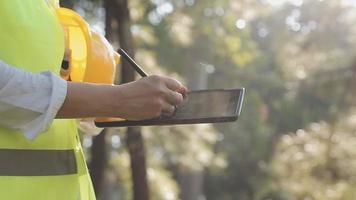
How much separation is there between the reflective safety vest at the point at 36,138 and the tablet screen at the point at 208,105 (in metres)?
0.24

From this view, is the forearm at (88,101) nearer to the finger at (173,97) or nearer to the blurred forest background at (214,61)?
the finger at (173,97)

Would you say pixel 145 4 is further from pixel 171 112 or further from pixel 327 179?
pixel 171 112

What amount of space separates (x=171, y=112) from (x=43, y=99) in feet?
0.72

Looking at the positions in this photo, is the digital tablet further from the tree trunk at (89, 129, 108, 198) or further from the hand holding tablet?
the tree trunk at (89, 129, 108, 198)

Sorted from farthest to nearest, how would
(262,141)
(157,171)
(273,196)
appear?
(262,141) → (273,196) → (157,171)

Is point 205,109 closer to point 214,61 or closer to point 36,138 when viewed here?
point 36,138

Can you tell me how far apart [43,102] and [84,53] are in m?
0.26

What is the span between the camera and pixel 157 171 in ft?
20.9

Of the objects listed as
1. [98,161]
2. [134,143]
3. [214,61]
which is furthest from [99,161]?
[214,61]

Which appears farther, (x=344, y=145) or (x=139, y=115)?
(x=344, y=145)

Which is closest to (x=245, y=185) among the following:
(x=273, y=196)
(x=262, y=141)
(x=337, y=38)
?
(x=262, y=141)

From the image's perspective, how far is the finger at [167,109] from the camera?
1.15 m

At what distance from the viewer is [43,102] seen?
1.10 meters

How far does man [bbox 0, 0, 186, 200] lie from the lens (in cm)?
110
